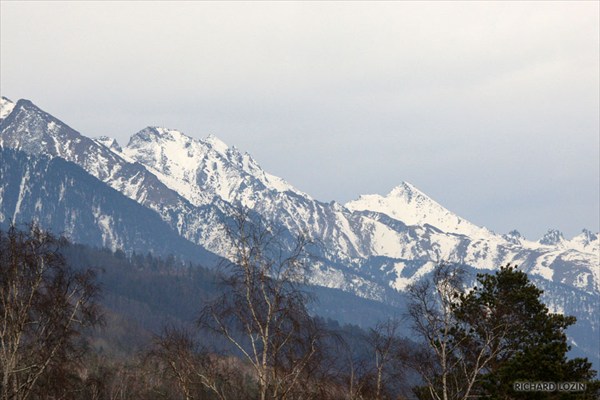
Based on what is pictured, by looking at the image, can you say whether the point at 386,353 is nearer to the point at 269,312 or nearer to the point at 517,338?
the point at 269,312

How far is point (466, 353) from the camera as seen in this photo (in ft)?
182

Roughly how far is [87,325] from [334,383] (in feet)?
41.5

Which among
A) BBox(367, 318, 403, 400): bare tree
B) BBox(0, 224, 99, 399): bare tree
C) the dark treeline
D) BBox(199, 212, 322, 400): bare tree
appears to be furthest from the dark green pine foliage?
BBox(0, 224, 99, 399): bare tree

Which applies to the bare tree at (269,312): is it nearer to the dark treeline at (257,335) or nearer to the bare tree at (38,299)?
the dark treeline at (257,335)

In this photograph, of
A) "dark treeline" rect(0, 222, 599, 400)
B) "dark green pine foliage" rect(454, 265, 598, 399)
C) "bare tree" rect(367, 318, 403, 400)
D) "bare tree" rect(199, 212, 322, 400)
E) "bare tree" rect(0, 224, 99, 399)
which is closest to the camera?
"bare tree" rect(199, 212, 322, 400)

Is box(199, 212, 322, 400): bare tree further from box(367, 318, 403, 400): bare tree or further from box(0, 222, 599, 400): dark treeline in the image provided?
box(367, 318, 403, 400): bare tree

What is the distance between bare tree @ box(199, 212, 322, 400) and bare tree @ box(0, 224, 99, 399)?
8312 millimetres

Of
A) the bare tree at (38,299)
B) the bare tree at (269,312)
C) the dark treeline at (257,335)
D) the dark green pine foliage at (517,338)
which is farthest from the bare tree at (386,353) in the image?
the bare tree at (38,299)

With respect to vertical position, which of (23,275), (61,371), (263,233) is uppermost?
(263,233)

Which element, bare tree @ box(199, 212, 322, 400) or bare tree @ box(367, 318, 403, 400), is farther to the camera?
bare tree @ box(367, 318, 403, 400)

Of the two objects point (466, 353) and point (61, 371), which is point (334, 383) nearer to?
point (466, 353)

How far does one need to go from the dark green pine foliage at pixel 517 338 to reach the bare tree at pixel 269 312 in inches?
408

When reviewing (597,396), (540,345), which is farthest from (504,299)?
(597,396)

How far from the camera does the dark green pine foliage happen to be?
5497 cm
